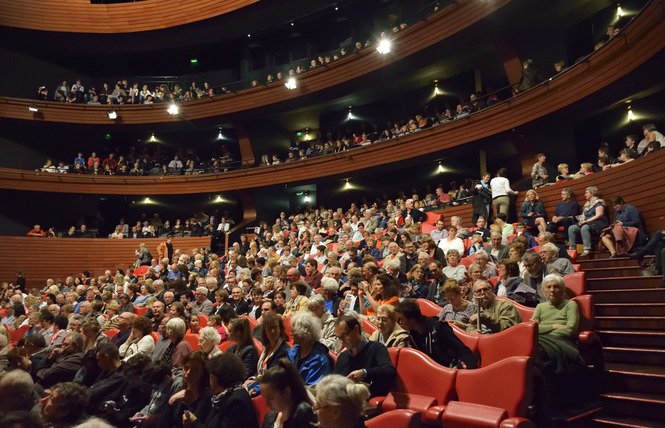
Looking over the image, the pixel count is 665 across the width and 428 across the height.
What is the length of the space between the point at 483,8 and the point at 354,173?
5.20m

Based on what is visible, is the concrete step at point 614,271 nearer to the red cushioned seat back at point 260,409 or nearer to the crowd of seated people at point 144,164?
the red cushioned seat back at point 260,409

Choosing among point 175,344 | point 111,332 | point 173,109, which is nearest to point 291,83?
point 173,109

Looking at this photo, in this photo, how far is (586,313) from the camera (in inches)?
134

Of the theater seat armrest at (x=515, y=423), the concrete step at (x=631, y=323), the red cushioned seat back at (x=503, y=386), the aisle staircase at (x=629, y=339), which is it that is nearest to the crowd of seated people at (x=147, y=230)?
the aisle staircase at (x=629, y=339)

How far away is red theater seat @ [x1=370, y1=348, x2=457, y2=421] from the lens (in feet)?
7.91

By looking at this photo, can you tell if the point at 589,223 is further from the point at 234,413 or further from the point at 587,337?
the point at 234,413

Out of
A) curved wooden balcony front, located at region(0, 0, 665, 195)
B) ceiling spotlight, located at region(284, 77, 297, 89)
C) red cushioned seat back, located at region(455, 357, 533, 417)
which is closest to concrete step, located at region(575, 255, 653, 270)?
curved wooden balcony front, located at region(0, 0, 665, 195)

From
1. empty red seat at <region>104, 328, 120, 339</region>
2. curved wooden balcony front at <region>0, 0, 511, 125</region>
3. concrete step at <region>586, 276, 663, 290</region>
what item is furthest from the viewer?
curved wooden balcony front at <region>0, 0, 511, 125</region>

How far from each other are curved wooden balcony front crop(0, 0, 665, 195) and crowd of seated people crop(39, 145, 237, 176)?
34cm

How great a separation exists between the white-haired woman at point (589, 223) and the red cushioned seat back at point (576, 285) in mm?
1906

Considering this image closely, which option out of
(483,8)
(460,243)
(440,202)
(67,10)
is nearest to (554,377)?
(460,243)

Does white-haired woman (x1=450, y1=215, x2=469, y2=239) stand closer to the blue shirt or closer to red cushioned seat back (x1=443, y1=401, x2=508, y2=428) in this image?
the blue shirt

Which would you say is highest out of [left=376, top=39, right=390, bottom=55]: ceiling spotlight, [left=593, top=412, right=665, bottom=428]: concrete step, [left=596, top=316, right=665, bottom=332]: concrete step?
[left=376, top=39, right=390, bottom=55]: ceiling spotlight

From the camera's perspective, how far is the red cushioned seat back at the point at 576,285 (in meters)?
3.88
